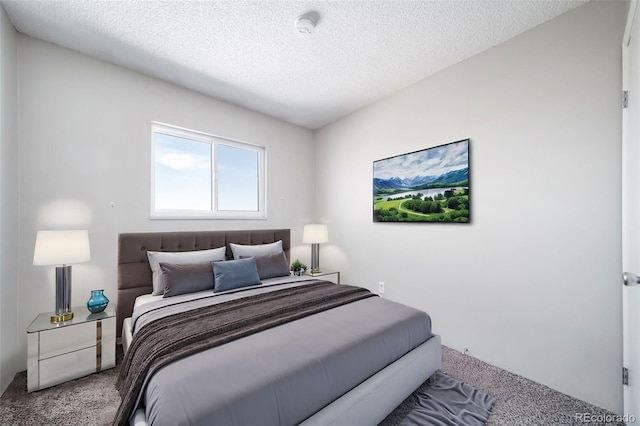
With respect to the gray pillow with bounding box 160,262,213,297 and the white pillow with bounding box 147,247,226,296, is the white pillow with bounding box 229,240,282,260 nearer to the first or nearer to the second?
the white pillow with bounding box 147,247,226,296

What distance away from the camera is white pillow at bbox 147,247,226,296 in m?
2.42

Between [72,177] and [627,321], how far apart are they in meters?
4.21

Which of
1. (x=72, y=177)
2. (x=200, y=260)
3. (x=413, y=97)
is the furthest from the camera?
(x=413, y=97)

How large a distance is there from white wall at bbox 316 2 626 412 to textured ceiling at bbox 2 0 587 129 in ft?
1.03

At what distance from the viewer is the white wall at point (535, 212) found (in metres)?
1.77

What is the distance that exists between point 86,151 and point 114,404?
2086mm

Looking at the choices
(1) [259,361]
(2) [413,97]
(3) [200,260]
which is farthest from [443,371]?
(2) [413,97]

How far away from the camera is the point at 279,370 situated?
1.21 metres

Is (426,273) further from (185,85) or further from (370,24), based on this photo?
(185,85)

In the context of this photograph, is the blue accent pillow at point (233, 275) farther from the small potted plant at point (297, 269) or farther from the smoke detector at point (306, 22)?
the smoke detector at point (306, 22)

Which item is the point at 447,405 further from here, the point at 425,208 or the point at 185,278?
the point at 185,278

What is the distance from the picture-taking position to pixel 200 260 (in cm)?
Answer: 267

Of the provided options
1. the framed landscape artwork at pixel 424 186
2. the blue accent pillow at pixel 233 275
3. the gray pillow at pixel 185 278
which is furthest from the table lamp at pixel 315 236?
the gray pillow at pixel 185 278

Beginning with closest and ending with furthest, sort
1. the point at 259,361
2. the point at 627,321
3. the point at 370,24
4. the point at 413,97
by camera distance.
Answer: the point at 259,361 < the point at 627,321 < the point at 370,24 < the point at 413,97
